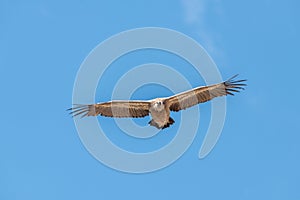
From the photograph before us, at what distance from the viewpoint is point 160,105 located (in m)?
30.0

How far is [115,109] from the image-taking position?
3064cm

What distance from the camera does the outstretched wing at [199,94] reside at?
29.8 meters

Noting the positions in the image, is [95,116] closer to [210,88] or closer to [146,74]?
[146,74]

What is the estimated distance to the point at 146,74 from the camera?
1236 inches

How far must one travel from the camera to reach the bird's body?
2995 cm

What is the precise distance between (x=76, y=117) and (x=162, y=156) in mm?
3680

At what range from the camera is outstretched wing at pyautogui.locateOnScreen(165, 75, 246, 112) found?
29844 millimetres

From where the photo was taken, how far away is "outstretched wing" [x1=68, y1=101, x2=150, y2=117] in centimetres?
3034

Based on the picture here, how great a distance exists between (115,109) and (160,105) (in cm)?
178

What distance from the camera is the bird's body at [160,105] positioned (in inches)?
1179

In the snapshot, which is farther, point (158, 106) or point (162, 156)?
point (162, 156)

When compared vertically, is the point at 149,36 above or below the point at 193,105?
above

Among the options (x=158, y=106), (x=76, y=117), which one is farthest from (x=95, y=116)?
(x=158, y=106)

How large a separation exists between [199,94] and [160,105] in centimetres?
150
